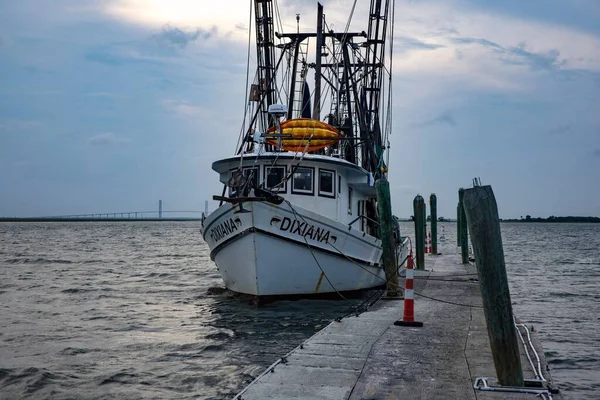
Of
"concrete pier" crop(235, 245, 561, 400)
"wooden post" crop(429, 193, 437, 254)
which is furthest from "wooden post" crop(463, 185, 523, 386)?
"wooden post" crop(429, 193, 437, 254)

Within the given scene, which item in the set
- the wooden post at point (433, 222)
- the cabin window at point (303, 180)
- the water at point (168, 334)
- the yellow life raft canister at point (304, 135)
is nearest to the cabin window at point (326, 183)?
the cabin window at point (303, 180)

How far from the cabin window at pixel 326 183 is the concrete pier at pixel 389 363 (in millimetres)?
6146

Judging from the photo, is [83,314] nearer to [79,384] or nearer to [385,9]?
[79,384]

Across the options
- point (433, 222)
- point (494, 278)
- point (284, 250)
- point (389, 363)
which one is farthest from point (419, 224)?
point (494, 278)

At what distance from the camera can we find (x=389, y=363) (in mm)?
7895

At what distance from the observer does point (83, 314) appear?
16.9 metres

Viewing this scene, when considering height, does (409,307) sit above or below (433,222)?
below

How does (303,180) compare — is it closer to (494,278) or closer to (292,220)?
(292,220)

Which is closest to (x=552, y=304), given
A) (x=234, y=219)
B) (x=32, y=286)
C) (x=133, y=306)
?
(x=234, y=219)

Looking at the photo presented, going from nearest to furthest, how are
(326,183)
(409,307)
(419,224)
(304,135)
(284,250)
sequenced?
(409,307) < (284,250) < (326,183) < (304,135) < (419,224)

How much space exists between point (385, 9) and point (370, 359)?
77.9 feet

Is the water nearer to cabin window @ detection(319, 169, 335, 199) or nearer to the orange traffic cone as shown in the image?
the orange traffic cone

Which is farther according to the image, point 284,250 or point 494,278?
point 284,250

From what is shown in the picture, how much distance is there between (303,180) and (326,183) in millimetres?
700
